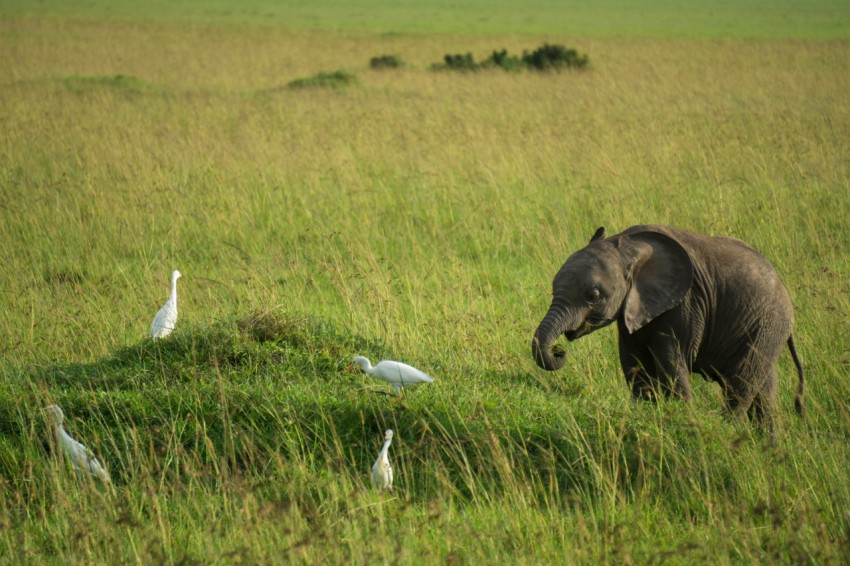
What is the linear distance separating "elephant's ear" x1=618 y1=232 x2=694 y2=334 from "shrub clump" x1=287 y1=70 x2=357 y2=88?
16.0 m

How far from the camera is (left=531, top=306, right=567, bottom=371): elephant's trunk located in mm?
5438

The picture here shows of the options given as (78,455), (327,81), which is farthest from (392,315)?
(327,81)

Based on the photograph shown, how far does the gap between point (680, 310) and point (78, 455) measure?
316cm

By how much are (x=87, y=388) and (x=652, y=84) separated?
16.5m

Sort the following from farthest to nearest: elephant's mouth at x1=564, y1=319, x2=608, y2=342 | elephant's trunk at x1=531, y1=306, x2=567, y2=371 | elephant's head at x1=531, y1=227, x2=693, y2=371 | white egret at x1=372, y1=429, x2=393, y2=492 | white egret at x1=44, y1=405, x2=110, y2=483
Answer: elephant's mouth at x1=564, y1=319, x2=608, y2=342 → elephant's head at x1=531, y1=227, x2=693, y2=371 → elephant's trunk at x1=531, y1=306, x2=567, y2=371 → white egret at x1=44, y1=405, x2=110, y2=483 → white egret at x1=372, y1=429, x2=393, y2=492

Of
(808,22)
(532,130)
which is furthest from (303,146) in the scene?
(808,22)

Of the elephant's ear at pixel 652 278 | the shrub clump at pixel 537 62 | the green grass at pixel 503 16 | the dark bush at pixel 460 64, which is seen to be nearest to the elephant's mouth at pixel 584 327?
the elephant's ear at pixel 652 278

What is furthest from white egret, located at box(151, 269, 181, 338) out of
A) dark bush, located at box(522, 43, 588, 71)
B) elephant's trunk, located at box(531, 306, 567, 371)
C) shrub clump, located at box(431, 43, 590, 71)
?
dark bush, located at box(522, 43, 588, 71)

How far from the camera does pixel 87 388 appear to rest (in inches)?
239

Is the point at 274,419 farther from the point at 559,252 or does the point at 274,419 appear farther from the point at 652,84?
the point at 652,84

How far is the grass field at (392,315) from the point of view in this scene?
179 inches

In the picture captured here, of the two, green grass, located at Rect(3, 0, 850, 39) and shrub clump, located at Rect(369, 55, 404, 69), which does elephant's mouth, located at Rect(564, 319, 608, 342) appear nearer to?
shrub clump, located at Rect(369, 55, 404, 69)

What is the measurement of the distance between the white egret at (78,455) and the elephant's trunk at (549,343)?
215 cm

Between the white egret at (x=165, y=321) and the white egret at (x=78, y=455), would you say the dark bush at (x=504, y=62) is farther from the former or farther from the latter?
the white egret at (x=78, y=455)
